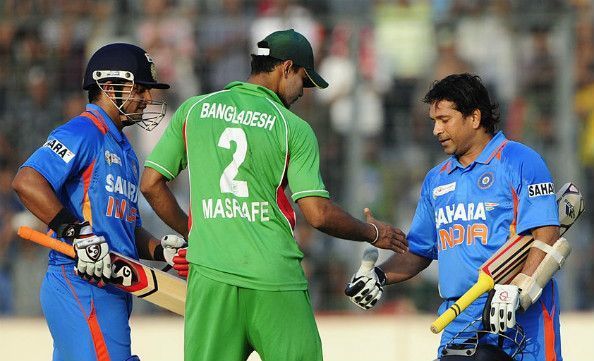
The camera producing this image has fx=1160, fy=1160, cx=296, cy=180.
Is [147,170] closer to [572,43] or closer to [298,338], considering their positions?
[298,338]

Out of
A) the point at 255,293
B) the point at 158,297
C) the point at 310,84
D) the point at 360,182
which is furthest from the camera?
the point at 360,182

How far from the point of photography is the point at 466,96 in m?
5.24

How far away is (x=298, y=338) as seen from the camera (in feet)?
16.0

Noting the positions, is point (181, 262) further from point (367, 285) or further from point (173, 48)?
point (173, 48)

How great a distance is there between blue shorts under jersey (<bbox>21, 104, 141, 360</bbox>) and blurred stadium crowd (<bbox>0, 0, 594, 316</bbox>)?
3.96 metres

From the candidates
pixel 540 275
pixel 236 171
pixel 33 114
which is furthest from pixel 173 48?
pixel 540 275

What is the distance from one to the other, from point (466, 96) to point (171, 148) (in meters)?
1.35

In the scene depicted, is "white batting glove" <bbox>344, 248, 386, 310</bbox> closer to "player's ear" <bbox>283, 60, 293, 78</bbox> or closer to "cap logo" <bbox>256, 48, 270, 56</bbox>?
"player's ear" <bbox>283, 60, 293, 78</bbox>

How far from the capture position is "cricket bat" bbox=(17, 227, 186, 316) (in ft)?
17.1

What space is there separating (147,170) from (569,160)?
5187mm

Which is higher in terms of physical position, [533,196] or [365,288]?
[533,196]

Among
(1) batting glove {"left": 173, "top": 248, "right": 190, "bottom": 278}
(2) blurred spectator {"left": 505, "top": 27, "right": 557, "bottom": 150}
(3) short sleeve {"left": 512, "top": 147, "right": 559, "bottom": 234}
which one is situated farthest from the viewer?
(2) blurred spectator {"left": 505, "top": 27, "right": 557, "bottom": 150}

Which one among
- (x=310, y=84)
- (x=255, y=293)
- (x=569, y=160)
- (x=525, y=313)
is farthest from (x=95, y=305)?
(x=569, y=160)

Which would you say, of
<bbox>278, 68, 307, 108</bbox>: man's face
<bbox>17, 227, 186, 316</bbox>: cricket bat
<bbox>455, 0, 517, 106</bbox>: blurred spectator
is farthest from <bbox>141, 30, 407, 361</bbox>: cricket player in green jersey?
<bbox>455, 0, 517, 106</bbox>: blurred spectator
